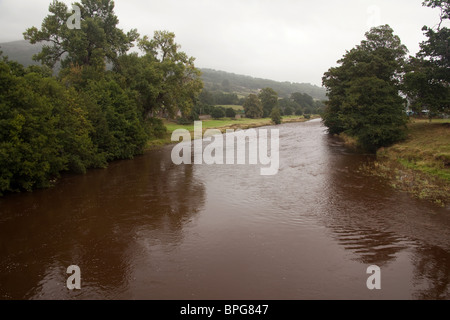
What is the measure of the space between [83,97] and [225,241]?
22.0 m

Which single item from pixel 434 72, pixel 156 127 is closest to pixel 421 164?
pixel 434 72

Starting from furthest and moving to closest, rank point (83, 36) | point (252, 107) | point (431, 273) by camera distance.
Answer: point (252, 107) → point (83, 36) → point (431, 273)

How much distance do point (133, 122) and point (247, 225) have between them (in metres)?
21.1

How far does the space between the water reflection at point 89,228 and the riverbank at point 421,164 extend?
1352 cm

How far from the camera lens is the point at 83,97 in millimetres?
27281

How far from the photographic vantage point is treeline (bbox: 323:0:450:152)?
28.0m

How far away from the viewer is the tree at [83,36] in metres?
36.6

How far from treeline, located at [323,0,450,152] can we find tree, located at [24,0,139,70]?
31.4 m

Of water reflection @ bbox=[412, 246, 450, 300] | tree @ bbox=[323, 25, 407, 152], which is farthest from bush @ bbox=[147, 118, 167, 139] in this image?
water reflection @ bbox=[412, 246, 450, 300]

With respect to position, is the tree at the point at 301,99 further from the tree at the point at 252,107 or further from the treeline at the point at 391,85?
the treeline at the point at 391,85

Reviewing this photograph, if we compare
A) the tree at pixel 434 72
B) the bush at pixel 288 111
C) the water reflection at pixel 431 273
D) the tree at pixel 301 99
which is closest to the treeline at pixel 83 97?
the water reflection at pixel 431 273

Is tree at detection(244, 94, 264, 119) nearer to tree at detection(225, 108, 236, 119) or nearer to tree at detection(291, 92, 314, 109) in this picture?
tree at detection(225, 108, 236, 119)

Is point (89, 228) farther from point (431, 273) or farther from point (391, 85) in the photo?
point (391, 85)
